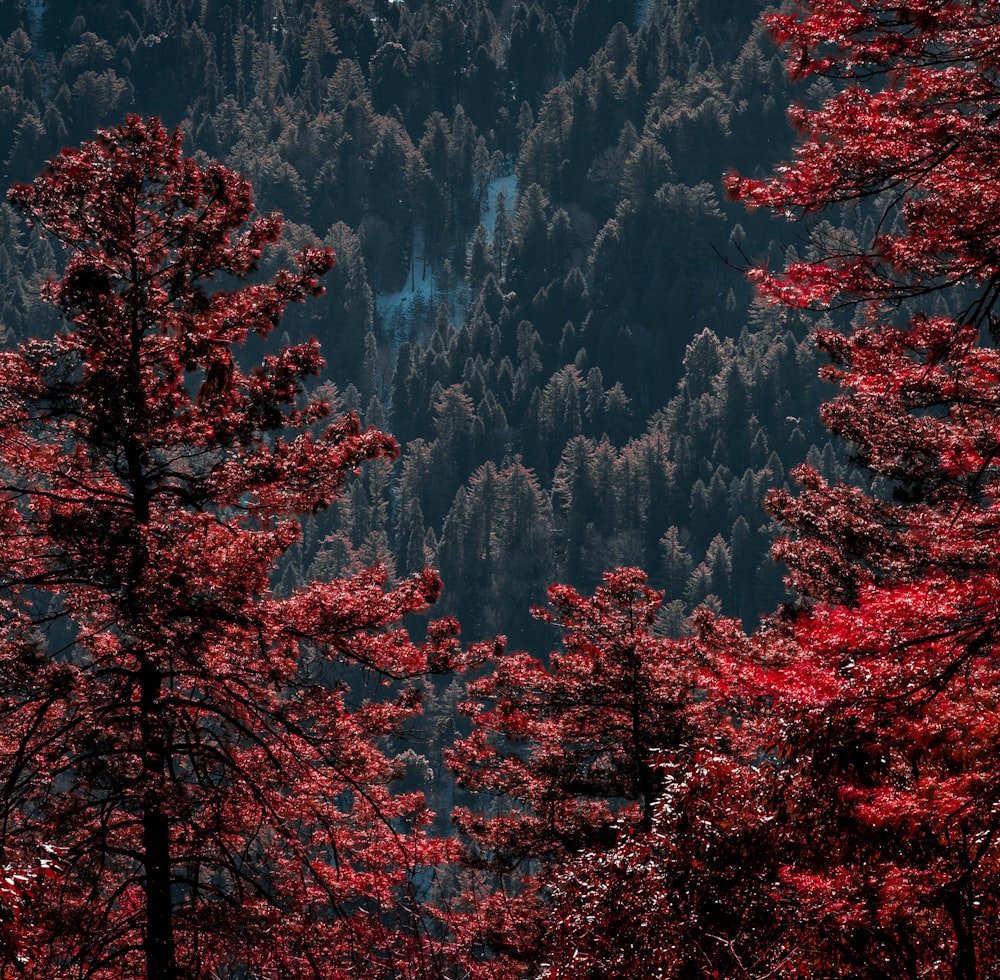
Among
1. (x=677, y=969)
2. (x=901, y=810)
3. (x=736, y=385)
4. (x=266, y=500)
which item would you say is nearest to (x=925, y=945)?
(x=901, y=810)

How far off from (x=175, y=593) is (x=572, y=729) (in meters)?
9.54

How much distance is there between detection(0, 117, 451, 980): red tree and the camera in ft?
36.9

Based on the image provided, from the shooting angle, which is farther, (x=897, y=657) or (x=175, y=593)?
(x=175, y=593)

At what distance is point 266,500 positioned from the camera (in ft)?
42.5

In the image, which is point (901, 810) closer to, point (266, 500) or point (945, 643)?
point (945, 643)

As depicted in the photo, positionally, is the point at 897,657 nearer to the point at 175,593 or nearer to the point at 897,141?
the point at 897,141

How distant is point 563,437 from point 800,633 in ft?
599

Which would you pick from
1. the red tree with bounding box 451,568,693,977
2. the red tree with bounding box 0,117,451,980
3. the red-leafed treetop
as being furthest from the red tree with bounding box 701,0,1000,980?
the red tree with bounding box 451,568,693,977

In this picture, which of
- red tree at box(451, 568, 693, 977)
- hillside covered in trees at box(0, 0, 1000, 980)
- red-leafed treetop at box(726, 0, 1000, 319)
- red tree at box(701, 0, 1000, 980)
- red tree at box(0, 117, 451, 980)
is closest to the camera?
red tree at box(701, 0, 1000, 980)

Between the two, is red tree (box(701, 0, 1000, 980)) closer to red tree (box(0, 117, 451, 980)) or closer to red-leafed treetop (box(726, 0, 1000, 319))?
red-leafed treetop (box(726, 0, 1000, 319))

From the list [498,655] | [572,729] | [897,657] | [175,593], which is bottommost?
[897,657]

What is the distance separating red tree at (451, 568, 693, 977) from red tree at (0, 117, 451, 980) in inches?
192

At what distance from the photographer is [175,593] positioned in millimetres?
11367

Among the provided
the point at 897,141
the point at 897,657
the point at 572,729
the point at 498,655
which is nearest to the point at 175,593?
the point at 498,655
